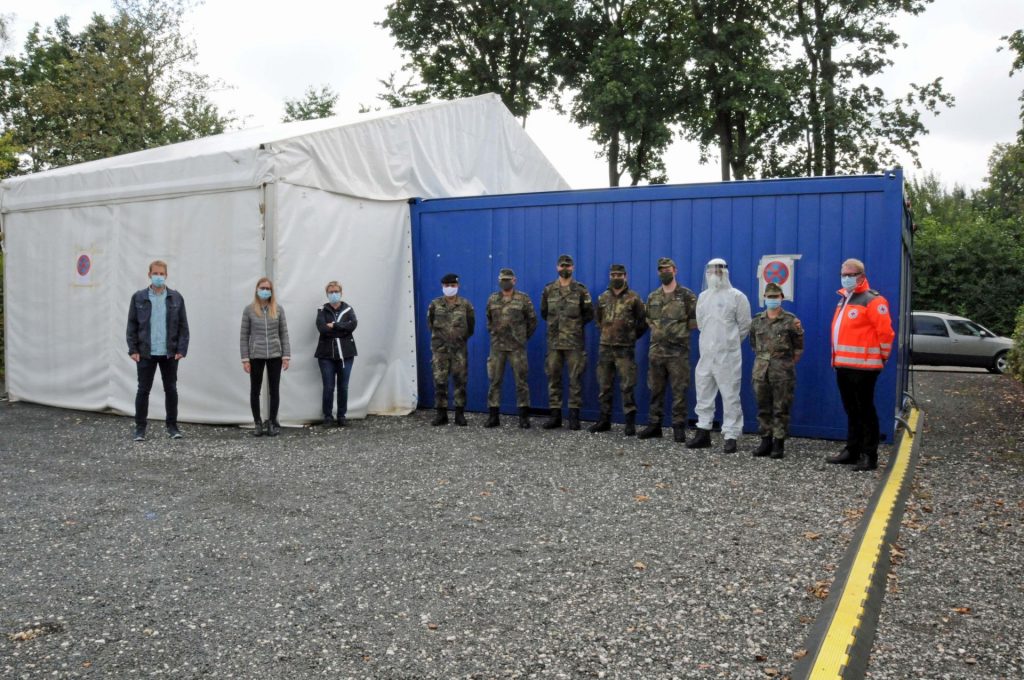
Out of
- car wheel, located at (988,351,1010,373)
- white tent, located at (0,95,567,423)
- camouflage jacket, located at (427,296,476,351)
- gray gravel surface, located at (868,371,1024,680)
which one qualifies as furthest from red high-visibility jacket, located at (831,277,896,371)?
car wheel, located at (988,351,1010,373)

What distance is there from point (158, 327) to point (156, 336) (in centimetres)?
9

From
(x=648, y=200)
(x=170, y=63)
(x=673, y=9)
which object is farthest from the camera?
(x=170, y=63)

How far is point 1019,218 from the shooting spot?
23328 mm

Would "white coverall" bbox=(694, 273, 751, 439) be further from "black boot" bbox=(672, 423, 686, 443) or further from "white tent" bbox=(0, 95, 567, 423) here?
"white tent" bbox=(0, 95, 567, 423)

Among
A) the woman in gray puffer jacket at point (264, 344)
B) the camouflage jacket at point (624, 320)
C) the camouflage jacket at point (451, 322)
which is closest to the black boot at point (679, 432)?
the camouflage jacket at point (624, 320)

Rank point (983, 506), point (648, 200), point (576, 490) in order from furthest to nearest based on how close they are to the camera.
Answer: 1. point (648, 200)
2. point (576, 490)
3. point (983, 506)

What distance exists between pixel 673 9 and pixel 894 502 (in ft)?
72.3

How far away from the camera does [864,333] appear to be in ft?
23.3

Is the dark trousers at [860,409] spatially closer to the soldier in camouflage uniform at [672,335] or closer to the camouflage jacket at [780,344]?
the camouflage jacket at [780,344]

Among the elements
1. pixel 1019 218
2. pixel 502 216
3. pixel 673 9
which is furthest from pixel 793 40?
pixel 502 216

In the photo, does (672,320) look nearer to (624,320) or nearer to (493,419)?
(624,320)

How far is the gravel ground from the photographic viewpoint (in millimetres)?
3408

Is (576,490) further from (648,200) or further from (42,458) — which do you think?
(42,458)

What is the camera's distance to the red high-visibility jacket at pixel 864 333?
705cm
